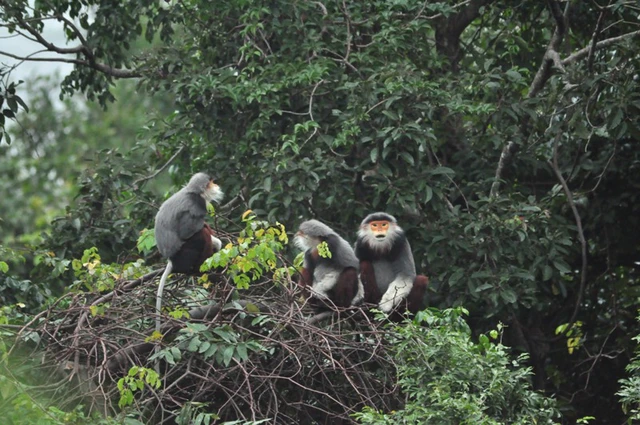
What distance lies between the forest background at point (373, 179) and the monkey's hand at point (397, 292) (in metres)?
0.39

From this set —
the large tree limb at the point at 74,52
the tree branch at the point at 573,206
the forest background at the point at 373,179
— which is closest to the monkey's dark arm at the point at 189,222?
the forest background at the point at 373,179

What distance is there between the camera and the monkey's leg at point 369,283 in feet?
23.5

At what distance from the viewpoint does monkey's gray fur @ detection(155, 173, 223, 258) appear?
6.44m

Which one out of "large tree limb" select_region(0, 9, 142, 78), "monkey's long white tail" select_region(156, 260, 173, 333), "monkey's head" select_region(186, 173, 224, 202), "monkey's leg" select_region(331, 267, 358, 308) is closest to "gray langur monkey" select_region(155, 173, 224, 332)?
"monkey's head" select_region(186, 173, 224, 202)

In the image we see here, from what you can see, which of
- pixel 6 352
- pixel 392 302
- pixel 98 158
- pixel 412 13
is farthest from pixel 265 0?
pixel 6 352

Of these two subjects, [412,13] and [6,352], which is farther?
[412,13]

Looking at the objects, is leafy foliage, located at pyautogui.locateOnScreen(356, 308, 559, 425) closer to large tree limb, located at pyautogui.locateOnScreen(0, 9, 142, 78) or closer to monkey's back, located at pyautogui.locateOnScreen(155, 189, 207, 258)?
monkey's back, located at pyautogui.locateOnScreen(155, 189, 207, 258)

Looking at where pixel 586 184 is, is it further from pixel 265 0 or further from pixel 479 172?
pixel 265 0

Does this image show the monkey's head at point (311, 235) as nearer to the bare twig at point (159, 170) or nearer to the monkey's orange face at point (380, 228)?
the monkey's orange face at point (380, 228)

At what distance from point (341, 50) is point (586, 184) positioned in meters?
2.33

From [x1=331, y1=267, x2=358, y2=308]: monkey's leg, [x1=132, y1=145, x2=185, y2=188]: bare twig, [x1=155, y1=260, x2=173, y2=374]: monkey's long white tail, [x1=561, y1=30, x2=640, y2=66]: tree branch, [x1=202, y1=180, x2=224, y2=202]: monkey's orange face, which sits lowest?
[x1=331, y1=267, x2=358, y2=308]: monkey's leg

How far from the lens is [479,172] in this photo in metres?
7.98

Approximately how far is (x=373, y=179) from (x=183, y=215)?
1440 millimetres

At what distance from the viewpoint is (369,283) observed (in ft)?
23.5
